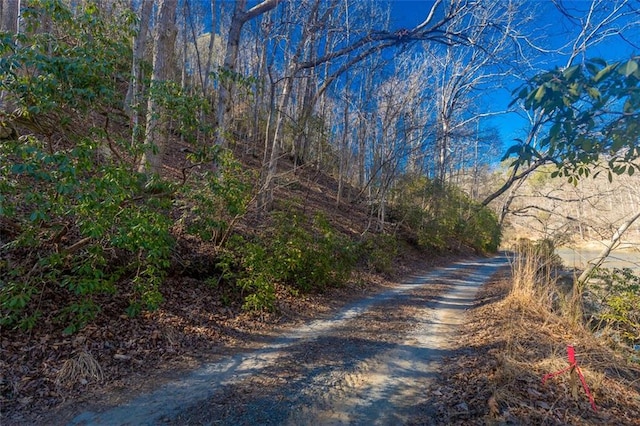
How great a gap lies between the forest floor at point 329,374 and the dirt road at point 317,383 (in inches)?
0.6

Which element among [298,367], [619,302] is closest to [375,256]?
[619,302]

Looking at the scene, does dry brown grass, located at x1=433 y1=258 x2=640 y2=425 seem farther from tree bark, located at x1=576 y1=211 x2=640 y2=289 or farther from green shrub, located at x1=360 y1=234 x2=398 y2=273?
green shrub, located at x1=360 y1=234 x2=398 y2=273

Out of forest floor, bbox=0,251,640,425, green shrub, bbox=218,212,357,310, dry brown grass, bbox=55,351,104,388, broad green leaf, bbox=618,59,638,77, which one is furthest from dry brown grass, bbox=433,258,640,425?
dry brown grass, bbox=55,351,104,388

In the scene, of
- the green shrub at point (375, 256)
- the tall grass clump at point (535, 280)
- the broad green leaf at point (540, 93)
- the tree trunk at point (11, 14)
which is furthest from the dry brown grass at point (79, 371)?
the green shrub at point (375, 256)

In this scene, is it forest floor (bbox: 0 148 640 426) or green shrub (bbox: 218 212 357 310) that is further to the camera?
green shrub (bbox: 218 212 357 310)

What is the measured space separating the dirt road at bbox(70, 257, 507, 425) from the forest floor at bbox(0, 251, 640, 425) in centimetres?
2

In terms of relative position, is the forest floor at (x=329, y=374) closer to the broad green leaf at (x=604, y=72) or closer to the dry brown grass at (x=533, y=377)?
the dry brown grass at (x=533, y=377)

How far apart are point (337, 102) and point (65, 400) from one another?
855 inches

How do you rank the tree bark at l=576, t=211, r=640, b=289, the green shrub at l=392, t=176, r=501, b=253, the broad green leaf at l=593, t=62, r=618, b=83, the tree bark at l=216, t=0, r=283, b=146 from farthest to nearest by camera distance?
the green shrub at l=392, t=176, r=501, b=253
the tree bark at l=216, t=0, r=283, b=146
the tree bark at l=576, t=211, r=640, b=289
the broad green leaf at l=593, t=62, r=618, b=83

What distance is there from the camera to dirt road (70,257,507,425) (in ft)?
10.2

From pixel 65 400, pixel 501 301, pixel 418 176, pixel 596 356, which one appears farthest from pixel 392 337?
pixel 418 176

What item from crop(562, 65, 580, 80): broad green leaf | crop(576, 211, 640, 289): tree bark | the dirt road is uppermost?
crop(562, 65, 580, 80): broad green leaf

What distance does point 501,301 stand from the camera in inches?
292

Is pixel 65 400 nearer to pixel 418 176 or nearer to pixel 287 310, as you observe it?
pixel 287 310
